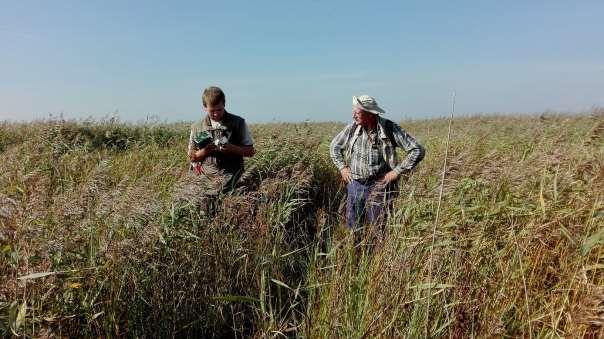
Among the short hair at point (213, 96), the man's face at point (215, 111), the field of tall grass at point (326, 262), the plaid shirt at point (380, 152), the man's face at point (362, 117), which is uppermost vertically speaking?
the short hair at point (213, 96)

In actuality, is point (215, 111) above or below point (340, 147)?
above

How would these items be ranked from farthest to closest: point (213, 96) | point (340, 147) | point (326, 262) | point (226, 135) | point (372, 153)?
point (340, 147), point (226, 135), point (372, 153), point (213, 96), point (326, 262)

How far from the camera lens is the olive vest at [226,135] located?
431cm

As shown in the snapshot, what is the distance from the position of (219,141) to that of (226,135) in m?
0.16

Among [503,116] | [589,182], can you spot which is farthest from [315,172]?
[503,116]

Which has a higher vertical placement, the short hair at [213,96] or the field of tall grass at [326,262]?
the short hair at [213,96]

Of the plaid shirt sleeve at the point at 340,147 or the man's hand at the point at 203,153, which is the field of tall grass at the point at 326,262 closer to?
the man's hand at the point at 203,153

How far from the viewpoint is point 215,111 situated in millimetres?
4164

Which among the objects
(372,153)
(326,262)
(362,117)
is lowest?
(326,262)

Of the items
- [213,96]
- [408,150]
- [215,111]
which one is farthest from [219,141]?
[408,150]

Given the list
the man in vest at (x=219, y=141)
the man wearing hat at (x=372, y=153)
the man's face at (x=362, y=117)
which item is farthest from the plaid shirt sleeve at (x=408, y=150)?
the man in vest at (x=219, y=141)

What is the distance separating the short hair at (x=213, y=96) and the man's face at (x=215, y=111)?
3cm

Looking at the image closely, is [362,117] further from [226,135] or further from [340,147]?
[226,135]

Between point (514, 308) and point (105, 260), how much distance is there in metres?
2.41
